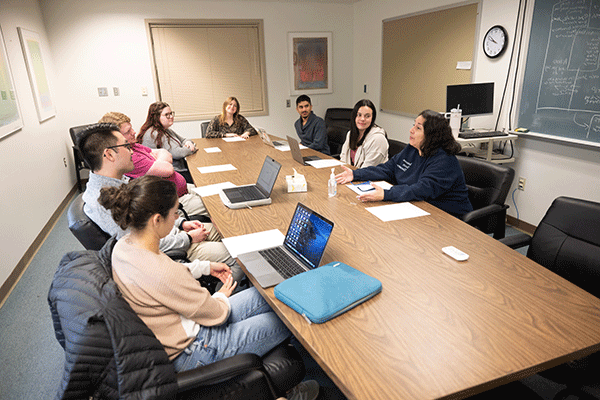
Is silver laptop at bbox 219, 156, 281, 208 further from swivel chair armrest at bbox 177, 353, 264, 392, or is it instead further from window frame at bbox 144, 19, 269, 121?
window frame at bbox 144, 19, 269, 121

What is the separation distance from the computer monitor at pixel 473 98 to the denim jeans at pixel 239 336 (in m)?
3.00

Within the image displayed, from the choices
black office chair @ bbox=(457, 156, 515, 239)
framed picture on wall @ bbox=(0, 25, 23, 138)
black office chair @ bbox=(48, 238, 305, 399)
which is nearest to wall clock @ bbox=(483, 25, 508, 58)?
black office chair @ bbox=(457, 156, 515, 239)

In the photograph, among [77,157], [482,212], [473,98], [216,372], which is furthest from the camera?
[77,157]

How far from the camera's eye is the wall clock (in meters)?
3.54

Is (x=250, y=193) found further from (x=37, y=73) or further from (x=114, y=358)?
(x=37, y=73)

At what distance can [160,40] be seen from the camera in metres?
5.29

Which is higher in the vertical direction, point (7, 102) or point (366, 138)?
point (7, 102)

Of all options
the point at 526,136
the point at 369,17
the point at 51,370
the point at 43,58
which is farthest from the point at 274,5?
the point at 51,370

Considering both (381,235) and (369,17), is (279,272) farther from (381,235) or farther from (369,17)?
(369,17)

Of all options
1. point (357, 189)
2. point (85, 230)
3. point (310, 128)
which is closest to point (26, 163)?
point (85, 230)

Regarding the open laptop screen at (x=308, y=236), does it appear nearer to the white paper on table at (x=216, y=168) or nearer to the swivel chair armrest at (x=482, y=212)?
the swivel chair armrest at (x=482, y=212)

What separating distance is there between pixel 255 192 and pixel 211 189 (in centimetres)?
39

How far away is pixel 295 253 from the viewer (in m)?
1.57

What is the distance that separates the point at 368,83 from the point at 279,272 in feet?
17.0
